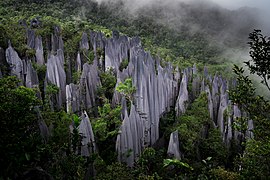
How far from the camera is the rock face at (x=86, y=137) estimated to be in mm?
15626

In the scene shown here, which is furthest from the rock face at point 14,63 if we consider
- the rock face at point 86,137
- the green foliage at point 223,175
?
the green foliage at point 223,175

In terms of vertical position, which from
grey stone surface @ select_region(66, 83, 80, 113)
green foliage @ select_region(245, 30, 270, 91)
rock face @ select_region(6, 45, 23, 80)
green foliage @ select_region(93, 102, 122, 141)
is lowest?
green foliage @ select_region(93, 102, 122, 141)

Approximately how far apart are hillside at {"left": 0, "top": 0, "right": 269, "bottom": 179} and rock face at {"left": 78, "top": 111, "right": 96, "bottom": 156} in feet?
0.18

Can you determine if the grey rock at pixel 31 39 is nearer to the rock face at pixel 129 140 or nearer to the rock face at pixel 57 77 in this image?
the rock face at pixel 57 77

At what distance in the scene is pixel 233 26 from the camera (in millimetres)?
79875

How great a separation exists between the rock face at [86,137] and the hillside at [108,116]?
0.18 feet

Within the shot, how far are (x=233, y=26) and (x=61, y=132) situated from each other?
74.4m

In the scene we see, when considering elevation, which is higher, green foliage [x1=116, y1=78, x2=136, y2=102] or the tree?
the tree

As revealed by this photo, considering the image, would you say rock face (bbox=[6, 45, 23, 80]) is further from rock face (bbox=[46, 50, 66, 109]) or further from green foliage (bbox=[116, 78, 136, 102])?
green foliage (bbox=[116, 78, 136, 102])

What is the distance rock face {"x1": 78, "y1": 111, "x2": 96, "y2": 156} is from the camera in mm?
15626

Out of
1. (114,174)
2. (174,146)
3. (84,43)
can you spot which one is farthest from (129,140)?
(84,43)

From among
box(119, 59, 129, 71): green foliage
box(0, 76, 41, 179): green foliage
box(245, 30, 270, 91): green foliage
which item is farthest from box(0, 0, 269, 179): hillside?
box(245, 30, 270, 91): green foliage

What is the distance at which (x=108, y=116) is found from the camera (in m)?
19.8

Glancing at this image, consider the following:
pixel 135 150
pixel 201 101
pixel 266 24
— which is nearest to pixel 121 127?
pixel 135 150
